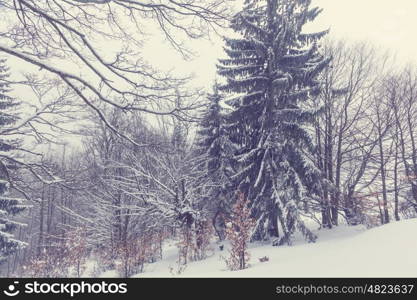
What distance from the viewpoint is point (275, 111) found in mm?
12711

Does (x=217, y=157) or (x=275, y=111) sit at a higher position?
(x=275, y=111)

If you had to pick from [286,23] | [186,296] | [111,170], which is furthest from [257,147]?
[111,170]

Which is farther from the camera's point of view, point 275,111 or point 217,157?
A: point 217,157

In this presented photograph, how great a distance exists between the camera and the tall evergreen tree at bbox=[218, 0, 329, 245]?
12.2 meters

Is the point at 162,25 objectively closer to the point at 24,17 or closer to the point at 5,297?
the point at 24,17

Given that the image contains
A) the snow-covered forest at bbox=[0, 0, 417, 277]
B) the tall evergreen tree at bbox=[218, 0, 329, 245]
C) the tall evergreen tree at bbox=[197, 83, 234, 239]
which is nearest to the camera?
the snow-covered forest at bbox=[0, 0, 417, 277]

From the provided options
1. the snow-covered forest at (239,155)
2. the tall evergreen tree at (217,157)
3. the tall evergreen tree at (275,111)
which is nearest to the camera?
the snow-covered forest at (239,155)

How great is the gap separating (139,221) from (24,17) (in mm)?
14251

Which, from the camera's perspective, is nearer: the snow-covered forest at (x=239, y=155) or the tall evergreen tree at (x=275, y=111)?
the snow-covered forest at (x=239, y=155)

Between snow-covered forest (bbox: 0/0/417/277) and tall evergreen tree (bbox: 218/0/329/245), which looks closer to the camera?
snow-covered forest (bbox: 0/0/417/277)

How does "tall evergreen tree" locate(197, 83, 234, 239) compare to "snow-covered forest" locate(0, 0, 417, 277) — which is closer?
"snow-covered forest" locate(0, 0, 417, 277)

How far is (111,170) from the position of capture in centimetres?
1917

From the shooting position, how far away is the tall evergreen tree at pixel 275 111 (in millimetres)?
12230

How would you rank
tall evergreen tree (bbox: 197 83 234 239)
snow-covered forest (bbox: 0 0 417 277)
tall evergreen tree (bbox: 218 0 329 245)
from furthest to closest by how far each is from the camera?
tall evergreen tree (bbox: 197 83 234 239) < tall evergreen tree (bbox: 218 0 329 245) < snow-covered forest (bbox: 0 0 417 277)
